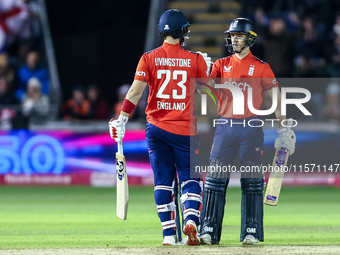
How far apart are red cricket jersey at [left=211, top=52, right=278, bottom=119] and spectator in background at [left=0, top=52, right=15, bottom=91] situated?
10.2m

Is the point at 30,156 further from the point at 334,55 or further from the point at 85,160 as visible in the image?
the point at 334,55

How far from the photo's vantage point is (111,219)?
9633 mm

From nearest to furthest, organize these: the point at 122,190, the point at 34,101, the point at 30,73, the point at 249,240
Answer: the point at 249,240 < the point at 122,190 < the point at 34,101 < the point at 30,73

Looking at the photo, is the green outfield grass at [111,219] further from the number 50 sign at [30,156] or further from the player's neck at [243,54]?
the player's neck at [243,54]

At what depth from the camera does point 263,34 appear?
52.0 ft

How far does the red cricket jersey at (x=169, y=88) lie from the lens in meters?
6.71

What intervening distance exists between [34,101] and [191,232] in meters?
9.55

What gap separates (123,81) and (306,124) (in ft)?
19.9

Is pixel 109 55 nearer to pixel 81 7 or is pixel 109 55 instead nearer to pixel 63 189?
pixel 81 7

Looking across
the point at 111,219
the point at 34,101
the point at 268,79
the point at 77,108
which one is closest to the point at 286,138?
the point at 268,79

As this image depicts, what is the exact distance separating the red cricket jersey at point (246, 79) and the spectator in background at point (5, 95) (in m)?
9.94

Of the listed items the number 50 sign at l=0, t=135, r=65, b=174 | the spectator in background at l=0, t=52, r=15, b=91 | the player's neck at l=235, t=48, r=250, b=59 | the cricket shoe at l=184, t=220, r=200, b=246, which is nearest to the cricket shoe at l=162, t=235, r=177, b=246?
the cricket shoe at l=184, t=220, r=200, b=246

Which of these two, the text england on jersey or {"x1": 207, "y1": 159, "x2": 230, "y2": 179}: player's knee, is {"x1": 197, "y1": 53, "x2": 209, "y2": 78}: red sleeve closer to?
the text england on jersey

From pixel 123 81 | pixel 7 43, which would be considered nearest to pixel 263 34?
pixel 123 81
